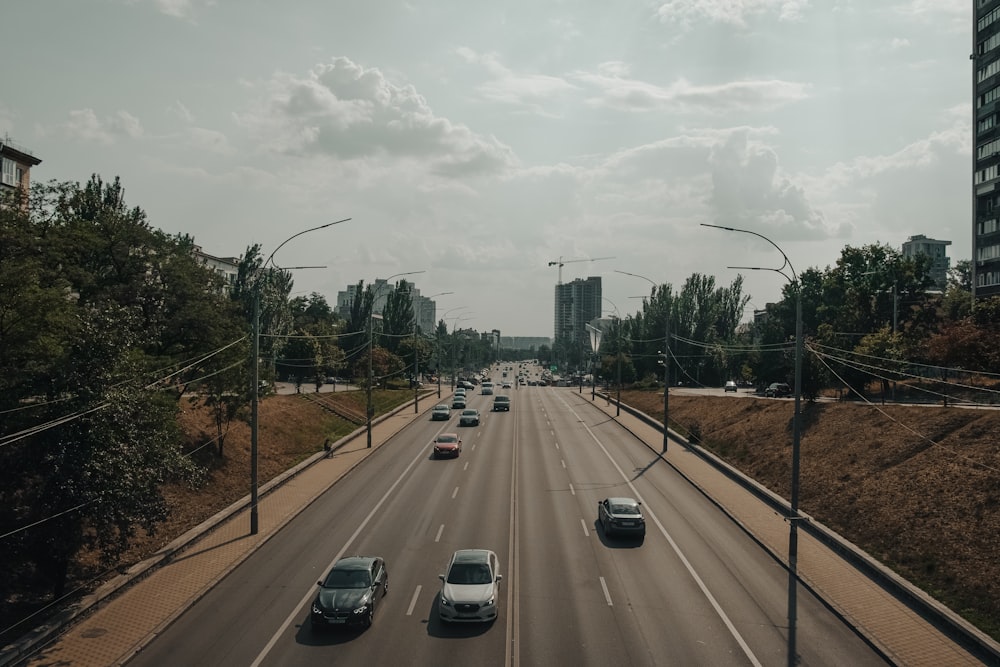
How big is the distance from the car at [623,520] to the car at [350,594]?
9587 millimetres

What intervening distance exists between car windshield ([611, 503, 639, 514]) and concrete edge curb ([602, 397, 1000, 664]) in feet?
20.6

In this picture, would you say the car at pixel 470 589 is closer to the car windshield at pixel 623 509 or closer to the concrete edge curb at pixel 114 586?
the car windshield at pixel 623 509

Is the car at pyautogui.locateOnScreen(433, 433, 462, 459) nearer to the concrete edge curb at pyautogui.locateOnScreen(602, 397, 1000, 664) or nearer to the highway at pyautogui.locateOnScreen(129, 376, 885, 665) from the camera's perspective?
the highway at pyautogui.locateOnScreen(129, 376, 885, 665)

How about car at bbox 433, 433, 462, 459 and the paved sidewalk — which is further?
car at bbox 433, 433, 462, 459

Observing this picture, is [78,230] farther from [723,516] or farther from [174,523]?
[723,516]

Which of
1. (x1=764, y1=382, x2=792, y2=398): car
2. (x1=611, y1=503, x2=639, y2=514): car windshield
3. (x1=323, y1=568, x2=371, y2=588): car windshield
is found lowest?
(x1=323, y1=568, x2=371, y2=588): car windshield

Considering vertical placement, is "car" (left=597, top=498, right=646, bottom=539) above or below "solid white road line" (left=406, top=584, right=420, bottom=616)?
above

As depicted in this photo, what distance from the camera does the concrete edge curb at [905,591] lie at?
17391mm

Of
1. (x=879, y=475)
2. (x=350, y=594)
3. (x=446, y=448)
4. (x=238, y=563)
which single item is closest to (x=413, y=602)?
(x=350, y=594)

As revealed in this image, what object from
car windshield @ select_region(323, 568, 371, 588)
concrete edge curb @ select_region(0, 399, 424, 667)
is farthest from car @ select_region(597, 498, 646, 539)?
concrete edge curb @ select_region(0, 399, 424, 667)

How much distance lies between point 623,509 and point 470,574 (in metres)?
9.21

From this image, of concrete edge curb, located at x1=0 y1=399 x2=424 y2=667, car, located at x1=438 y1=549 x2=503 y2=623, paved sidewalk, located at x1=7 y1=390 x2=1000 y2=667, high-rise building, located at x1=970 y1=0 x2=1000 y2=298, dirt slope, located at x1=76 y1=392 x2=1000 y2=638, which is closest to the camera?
concrete edge curb, located at x1=0 y1=399 x2=424 y2=667

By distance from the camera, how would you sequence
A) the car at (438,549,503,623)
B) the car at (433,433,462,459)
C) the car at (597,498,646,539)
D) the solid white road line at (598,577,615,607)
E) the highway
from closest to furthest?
the highway → the car at (438,549,503,623) → the solid white road line at (598,577,615,607) → the car at (597,498,646,539) → the car at (433,433,462,459)

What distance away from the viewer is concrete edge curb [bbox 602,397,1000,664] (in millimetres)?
17391
